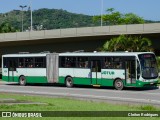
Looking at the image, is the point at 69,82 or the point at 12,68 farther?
the point at 12,68

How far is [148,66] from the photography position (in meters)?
30.2

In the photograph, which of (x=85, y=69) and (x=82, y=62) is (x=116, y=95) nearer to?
(x=85, y=69)

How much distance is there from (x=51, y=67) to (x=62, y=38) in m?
22.5

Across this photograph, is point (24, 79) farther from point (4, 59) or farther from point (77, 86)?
point (77, 86)

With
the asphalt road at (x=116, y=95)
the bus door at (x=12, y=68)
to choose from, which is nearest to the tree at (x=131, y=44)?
the bus door at (x=12, y=68)

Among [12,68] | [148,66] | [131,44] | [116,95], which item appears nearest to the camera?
[116,95]

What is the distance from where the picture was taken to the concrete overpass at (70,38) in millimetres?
51250

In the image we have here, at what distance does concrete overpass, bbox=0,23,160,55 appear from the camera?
168 feet

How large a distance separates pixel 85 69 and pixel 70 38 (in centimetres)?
2502

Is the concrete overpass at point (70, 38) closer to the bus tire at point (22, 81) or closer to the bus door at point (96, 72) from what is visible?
the bus tire at point (22, 81)

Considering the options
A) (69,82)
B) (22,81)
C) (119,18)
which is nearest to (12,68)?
(22,81)

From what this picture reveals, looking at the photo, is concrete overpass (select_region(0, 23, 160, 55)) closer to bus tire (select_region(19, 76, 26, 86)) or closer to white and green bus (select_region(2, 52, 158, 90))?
bus tire (select_region(19, 76, 26, 86))

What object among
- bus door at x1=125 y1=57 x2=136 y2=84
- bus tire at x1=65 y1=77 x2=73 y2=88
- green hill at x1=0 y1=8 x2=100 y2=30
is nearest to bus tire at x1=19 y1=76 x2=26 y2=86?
bus tire at x1=65 y1=77 x2=73 y2=88

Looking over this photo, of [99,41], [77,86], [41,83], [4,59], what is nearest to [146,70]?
[77,86]
